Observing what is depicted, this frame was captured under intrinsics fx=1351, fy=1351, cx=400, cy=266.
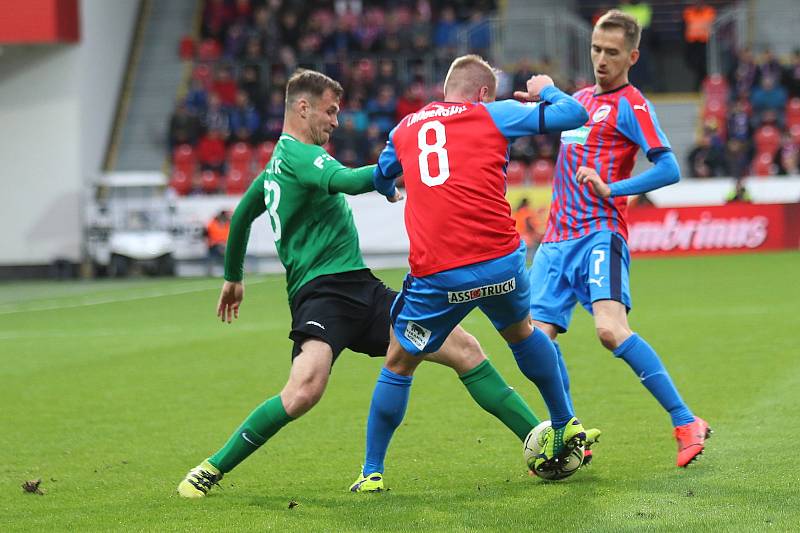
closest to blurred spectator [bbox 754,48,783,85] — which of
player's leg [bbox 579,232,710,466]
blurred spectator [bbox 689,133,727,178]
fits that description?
blurred spectator [bbox 689,133,727,178]

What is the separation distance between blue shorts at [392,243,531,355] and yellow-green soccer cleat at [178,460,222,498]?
110 centimetres

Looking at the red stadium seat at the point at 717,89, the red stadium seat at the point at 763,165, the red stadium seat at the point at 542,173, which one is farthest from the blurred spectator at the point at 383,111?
the red stadium seat at the point at 763,165

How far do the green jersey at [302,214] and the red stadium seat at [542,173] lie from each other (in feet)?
68.1

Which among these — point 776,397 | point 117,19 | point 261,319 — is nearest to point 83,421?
point 776,397

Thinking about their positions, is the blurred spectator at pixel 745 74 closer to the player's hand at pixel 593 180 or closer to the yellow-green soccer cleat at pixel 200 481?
the player's hand at pixel 593 180

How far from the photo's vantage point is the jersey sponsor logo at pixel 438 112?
236 inches

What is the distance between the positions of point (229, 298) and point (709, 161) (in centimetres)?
2187

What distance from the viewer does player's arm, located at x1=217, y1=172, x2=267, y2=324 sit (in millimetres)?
6570

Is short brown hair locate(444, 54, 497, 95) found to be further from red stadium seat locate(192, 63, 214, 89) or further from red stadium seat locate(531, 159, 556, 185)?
red stadium seat locate(192, 63, 214, 89)

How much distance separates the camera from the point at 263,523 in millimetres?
5609

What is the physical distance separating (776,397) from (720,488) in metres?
2.96

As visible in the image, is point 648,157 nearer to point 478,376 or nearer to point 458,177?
point 458,177

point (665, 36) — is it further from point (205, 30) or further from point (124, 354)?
point (124, 354)

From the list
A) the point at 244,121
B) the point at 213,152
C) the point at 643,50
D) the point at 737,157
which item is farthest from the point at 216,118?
the point at 737,157
